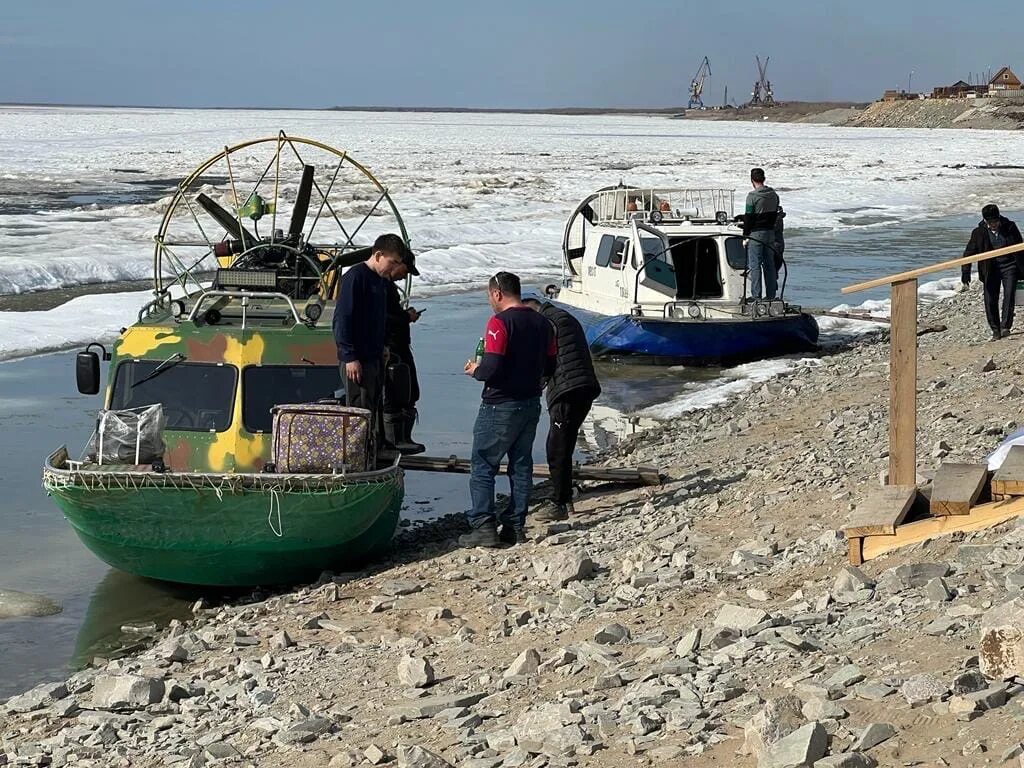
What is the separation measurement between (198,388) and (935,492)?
4.52 m

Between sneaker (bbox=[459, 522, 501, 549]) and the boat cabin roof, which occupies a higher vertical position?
the boat cabin roof

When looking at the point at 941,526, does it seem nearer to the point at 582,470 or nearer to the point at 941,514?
the point at 941,514

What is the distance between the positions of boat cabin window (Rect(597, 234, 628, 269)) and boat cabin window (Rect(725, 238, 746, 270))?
1.27 meters

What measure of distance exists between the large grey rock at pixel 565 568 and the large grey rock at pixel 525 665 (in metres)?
1.59

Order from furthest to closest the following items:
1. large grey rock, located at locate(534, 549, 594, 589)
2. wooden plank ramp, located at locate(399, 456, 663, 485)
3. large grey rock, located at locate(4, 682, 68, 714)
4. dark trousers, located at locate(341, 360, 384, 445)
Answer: wooden plank ramp, located at locate(399, 456, 663, 485) < dark trousers, located at locate(341, 360, 384, 445) < large grey rock, located at locate(534, 549, 594, 589) < large grey rock, located at locate(4, 682, 68, 714)

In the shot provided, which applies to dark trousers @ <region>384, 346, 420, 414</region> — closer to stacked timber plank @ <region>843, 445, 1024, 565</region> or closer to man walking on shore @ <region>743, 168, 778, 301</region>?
stacked timber plank @ <region>843, 445, 1024, 565</region>

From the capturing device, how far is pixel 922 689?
4938 mm

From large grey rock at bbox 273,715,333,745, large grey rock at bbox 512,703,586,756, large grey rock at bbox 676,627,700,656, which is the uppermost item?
large grey rock at bbox 676,627,700,656

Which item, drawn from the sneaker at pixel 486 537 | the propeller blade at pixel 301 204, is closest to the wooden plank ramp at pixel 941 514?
the sneaker at pixel 486 537

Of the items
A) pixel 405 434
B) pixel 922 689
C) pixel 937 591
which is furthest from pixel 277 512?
pixel 922 689

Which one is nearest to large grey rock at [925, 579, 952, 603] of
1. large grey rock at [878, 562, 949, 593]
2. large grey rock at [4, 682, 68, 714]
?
large grey rock at [878, 562, 949, 593]

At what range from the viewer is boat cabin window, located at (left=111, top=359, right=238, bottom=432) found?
9062 millimetres

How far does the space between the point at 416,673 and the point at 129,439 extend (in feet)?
9.84

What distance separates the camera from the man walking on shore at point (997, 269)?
1494cm
